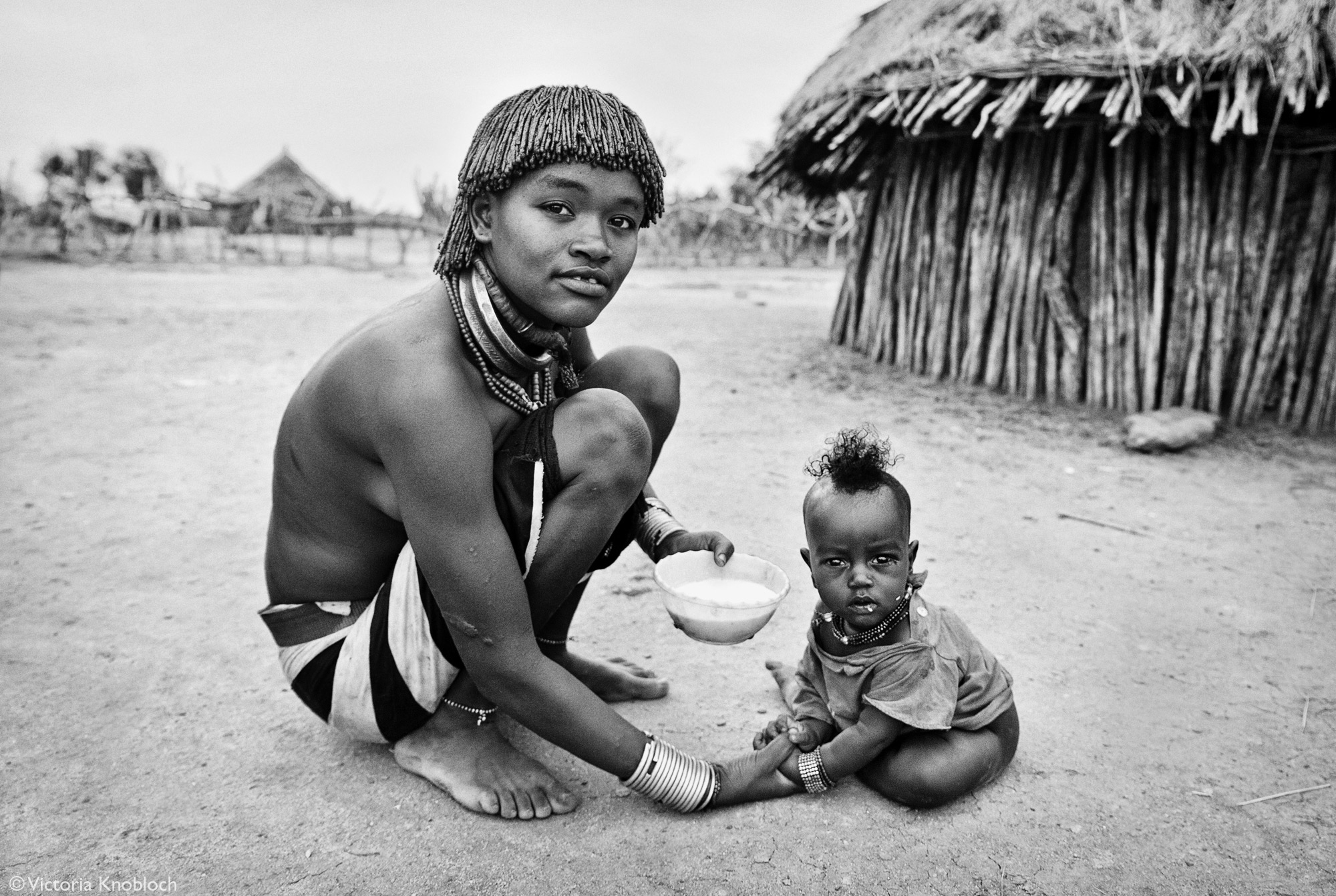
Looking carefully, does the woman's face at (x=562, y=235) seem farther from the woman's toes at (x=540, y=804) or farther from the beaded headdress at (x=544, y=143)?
the woman's toes at (x=540, y=804)

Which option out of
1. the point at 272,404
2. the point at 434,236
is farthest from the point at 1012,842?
the point at 434,236

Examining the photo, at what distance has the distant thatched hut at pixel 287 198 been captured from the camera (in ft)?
68.2

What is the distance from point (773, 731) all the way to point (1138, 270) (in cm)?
415

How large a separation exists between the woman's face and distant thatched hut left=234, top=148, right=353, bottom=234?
1886 centimetres

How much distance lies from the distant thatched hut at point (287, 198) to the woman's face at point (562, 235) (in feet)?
61.9

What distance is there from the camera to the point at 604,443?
1702mm

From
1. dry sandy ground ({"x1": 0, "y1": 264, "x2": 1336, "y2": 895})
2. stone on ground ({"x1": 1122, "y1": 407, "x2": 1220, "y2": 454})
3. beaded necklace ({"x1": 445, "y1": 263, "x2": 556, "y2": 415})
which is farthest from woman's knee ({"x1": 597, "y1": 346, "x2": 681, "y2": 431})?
stone on ground ({"x1": 1122, "y1": 407, "x2": 1220, "y2": 454})

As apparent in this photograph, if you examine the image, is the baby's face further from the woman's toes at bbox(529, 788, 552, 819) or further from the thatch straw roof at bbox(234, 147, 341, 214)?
the thatch straw roof at bbox(234, 147, 341, 214)

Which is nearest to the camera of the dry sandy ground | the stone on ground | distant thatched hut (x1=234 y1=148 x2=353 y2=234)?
the dry sandy ground

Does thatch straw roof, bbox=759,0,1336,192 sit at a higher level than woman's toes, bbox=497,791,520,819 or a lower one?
higher

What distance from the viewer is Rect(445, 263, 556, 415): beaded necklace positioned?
66.3 inches
